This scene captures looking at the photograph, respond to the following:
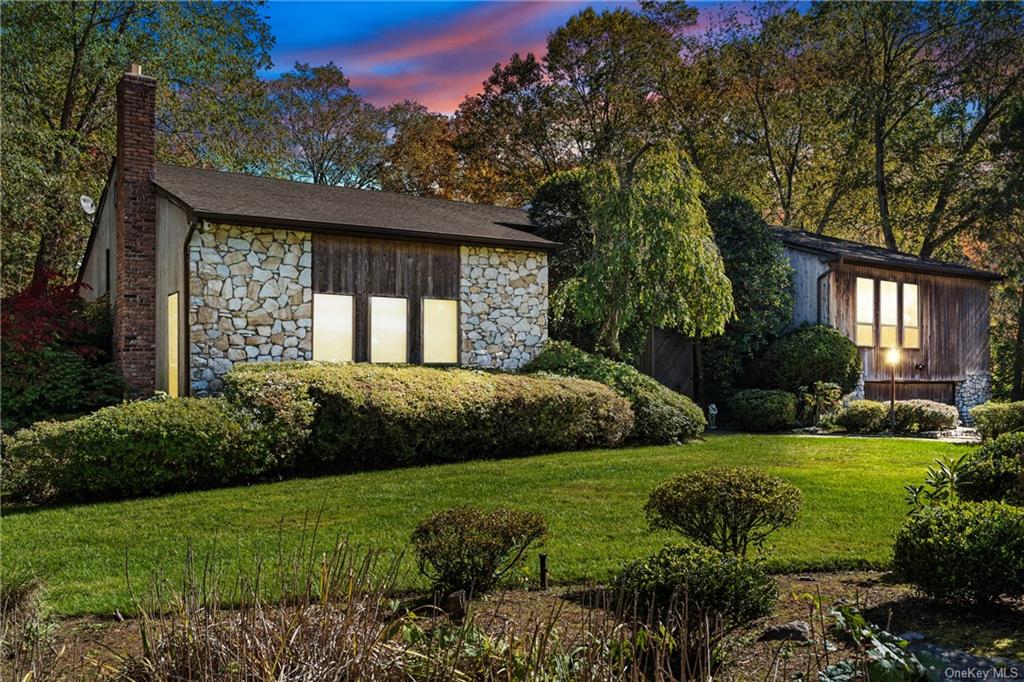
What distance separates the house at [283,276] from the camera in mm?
13250

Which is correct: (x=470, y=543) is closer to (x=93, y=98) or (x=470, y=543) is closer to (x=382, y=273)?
(x=382, y=273)

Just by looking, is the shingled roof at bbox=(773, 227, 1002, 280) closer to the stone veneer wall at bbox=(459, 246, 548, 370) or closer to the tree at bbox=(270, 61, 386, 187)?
the stone veneer wall at bbox=(459, 246, 548, 370)

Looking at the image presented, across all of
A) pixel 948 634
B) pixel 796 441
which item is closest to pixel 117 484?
pixel 948 634

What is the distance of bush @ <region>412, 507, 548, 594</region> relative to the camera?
4793 mm

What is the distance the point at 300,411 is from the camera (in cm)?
1071

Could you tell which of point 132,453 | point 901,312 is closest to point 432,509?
point 132,453

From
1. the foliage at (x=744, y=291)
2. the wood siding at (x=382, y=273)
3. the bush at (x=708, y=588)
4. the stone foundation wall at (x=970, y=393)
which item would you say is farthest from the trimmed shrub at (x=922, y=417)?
the bush at (x=708, y=588)

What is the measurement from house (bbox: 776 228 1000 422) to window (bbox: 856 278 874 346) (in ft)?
0.09

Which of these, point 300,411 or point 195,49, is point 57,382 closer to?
point 300,411

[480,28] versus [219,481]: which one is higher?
[480,28]

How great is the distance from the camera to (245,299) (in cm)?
1347

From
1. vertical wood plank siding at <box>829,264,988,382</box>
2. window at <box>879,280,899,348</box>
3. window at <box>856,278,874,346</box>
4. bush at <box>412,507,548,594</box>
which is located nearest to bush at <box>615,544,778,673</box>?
bush at <box>412,507,548,594</box>

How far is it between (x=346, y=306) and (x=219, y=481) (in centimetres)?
512

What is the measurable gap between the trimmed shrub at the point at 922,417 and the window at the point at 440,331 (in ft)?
30.7
